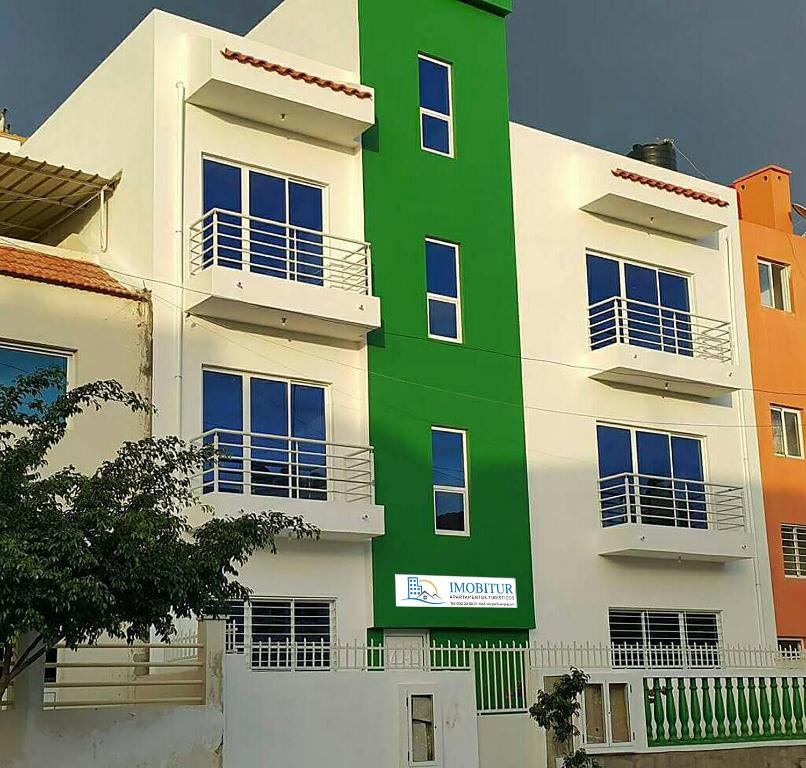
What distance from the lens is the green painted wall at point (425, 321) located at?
21.8 m

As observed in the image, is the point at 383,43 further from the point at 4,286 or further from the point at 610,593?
the point at 610,593

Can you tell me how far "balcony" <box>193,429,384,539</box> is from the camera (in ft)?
63.1

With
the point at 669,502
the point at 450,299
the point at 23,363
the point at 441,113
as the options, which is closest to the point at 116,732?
the point at 23,363

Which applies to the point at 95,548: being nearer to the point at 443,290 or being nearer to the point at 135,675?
the point at 135,675

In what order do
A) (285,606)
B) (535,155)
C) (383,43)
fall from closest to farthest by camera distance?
(285,606), (383,43), (535,155)

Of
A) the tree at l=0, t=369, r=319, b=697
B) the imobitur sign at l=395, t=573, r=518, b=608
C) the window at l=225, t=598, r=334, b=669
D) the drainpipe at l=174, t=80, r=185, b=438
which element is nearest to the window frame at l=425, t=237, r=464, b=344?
the imobitur sign at l=395, t=573, r=518, b=608

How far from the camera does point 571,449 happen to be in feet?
79.6

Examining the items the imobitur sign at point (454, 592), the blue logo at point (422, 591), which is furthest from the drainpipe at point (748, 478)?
the blue logo at point (422, 591)

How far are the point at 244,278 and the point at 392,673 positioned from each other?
21.3ft

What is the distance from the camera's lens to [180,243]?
67.6 ft

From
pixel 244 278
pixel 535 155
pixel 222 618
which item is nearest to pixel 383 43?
pixel 535 155

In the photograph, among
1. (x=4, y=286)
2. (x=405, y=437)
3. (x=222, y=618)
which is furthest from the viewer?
(x=405, y=437)

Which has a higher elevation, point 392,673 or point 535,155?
point 535,155

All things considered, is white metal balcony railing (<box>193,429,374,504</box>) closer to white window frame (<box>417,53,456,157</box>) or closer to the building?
the building
